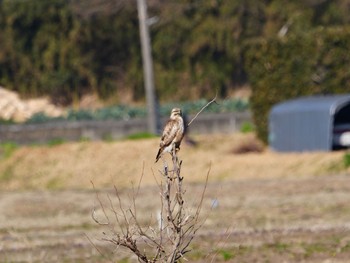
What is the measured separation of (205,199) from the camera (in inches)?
1236

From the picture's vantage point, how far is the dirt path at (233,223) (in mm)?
19672

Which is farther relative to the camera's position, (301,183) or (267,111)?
(267,111)

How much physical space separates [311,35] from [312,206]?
49.3 feet

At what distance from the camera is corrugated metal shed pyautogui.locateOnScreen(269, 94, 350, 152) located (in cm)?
3747

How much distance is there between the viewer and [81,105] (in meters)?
69.1

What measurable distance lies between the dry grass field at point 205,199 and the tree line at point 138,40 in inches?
792

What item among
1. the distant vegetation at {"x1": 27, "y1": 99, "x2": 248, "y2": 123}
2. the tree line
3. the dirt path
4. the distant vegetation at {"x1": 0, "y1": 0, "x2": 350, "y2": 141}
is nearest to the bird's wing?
the dirt path

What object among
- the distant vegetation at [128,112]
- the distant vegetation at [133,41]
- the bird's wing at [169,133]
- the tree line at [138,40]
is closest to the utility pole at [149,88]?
the distant vegetation at [128,112]

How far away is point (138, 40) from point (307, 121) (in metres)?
31.4

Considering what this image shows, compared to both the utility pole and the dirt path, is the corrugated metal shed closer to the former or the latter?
the dirt path

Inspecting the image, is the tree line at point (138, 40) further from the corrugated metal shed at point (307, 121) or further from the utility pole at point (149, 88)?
the corrugated metal shed at point (307, 121)

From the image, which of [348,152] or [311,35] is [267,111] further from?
[348,152]

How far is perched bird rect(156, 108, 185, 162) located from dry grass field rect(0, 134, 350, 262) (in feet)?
1.06

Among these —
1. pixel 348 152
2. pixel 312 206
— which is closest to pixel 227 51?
pixel 348 152
